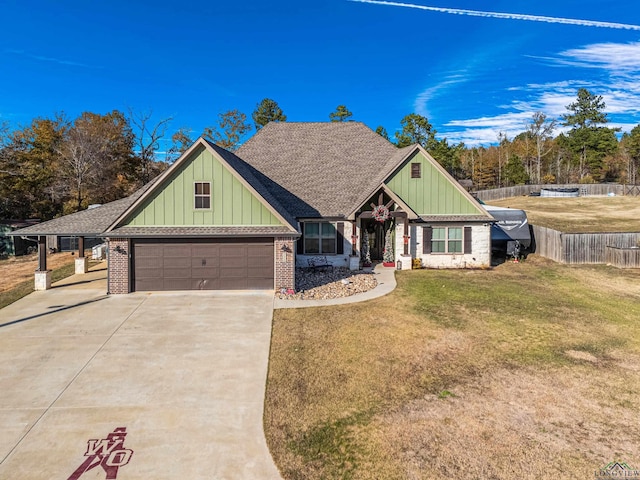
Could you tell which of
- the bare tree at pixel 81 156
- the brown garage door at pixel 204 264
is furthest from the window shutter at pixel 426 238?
the bare tree at pixel 81 156

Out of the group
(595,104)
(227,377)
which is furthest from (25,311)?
(595,104)

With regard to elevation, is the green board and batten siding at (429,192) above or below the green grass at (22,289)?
above

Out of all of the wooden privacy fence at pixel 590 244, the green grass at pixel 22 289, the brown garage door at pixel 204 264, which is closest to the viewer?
the green grass at pixel 22 289

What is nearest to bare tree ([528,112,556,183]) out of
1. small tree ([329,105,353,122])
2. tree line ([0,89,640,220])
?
tree line ([0,89,640,220])

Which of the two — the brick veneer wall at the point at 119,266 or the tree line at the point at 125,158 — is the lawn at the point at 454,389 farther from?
the tree line at the point at 125,158

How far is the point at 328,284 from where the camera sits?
1586 cm

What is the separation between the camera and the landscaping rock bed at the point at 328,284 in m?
14.2

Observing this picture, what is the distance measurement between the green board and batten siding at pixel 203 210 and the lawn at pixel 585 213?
2588cm

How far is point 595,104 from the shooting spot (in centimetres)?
7806

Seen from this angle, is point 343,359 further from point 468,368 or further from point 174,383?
point 174,383

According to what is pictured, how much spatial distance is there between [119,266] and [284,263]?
21.9ft

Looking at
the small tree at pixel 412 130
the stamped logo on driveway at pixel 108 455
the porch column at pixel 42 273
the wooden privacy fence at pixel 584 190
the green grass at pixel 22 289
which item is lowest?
the stamped logo on driveway at pixel 108 455

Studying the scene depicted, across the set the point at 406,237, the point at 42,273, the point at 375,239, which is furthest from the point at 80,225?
the point at 406,237

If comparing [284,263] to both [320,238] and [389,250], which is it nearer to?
[320,238]
